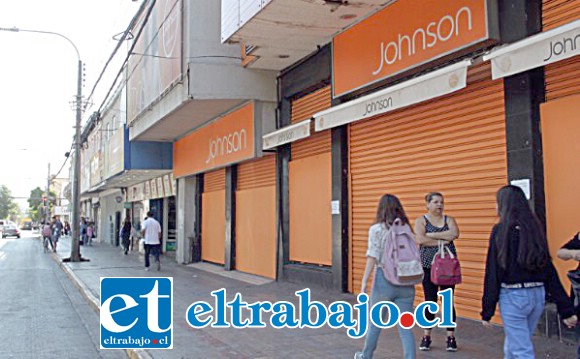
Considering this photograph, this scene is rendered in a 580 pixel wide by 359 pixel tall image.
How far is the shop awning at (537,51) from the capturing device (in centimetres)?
549

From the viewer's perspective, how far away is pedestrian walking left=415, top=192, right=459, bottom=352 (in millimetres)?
5945

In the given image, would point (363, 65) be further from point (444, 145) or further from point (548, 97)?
point (548, 97)

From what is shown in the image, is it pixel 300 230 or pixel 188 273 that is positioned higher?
pixel 300 230

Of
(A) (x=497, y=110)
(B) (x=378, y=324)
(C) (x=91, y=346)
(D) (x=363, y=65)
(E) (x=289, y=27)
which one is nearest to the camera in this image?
(B) (x=378, y=324)

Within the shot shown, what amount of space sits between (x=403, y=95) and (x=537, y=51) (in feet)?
7.65

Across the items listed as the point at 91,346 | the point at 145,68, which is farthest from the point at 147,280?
the point at 145,68

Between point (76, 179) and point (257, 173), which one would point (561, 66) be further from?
point (76, 179)

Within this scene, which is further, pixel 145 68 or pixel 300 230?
pixel 145 68

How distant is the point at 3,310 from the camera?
10.6 metres

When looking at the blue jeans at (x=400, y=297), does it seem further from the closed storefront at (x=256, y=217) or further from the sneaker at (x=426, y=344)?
the closed storefront at (x=256, y=217)

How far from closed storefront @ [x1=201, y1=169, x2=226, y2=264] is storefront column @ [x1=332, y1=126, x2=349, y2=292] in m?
6.55

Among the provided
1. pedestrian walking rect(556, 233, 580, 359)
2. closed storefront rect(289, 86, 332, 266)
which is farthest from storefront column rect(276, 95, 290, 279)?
pedestrian walking rect(556, 233, 580, 359)

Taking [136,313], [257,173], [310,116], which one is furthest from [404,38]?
[257,173]

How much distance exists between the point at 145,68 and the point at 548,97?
46.4 ft
